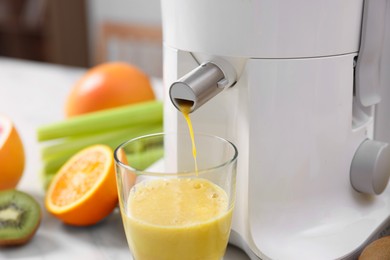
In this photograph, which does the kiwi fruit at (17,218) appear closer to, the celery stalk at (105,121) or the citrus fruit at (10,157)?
the citrus fruit at (10,157)

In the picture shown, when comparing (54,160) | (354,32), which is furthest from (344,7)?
(54,160)

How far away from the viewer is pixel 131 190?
0.55 metres

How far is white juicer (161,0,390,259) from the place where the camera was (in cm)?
55

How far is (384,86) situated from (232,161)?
0.23 metres

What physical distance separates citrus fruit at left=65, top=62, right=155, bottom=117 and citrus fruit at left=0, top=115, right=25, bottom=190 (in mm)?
232

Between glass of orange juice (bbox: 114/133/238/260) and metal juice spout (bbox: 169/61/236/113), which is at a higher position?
metal juice spout (bbox: 169/61/236/113)

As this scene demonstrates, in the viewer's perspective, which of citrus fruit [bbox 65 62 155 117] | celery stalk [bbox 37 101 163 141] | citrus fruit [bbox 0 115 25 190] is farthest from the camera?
citrus fruit [bbox 65 62 155 117]

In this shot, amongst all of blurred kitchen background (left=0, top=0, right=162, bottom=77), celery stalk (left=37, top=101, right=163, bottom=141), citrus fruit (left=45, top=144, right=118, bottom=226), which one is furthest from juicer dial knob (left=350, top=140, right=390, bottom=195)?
blurred kitchen background (left=0, top=0, right=162, bottom=77)

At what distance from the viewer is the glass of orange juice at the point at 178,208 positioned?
521 mm

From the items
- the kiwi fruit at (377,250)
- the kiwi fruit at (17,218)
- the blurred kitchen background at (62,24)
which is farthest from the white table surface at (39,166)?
the blurred kitchen background at (62,24)

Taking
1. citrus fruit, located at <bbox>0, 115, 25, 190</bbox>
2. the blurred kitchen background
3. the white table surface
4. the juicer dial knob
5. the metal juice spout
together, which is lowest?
the blurred kitchen background

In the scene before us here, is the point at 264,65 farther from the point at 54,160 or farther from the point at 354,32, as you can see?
the point at 54,160

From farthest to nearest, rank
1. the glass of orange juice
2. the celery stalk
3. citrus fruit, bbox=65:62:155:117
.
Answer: citrus fruit, bbox=65:62:155:117
the celery stalk
the glass of orange juice

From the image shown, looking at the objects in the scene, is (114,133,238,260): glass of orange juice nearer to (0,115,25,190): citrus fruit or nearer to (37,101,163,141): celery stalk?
(0,115,25,190): citrus fruit
